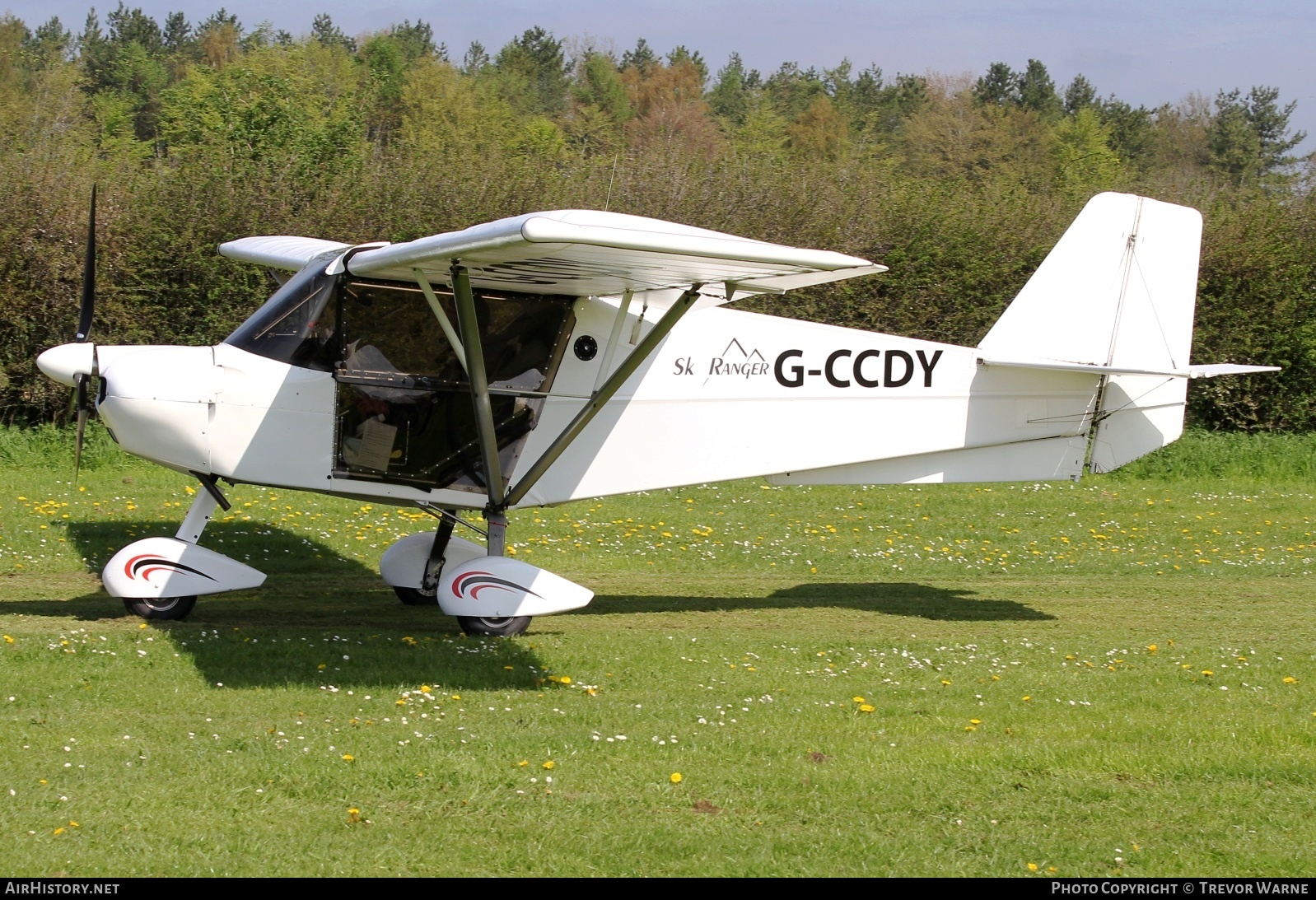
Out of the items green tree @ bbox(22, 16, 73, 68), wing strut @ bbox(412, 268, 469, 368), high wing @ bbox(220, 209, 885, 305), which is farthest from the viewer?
green tree @ bbox(22, 16, 73, 68)

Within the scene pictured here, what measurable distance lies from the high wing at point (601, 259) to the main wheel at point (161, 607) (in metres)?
2.67

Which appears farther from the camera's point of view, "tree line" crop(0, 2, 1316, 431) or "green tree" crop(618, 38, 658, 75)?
"green tree" crop(618, 38, 658, 75)

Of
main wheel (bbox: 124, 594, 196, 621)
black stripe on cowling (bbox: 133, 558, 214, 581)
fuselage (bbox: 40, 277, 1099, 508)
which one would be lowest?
main wheel (bbox: 124, 594, 196, 621)

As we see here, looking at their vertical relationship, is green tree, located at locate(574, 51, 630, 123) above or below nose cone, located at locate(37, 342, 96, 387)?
above

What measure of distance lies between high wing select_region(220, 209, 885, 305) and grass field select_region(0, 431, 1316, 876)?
2.46m

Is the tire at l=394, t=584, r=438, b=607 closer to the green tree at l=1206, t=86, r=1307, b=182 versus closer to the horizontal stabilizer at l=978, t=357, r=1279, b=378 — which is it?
the horizontal stabilizer at l=978, t=357, r=1279, b=378

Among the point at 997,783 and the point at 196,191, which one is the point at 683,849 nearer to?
the point at 997,783

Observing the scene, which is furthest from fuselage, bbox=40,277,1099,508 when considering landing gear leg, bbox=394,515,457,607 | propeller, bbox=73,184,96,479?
landing gear leg, bbox=394,515,457,607

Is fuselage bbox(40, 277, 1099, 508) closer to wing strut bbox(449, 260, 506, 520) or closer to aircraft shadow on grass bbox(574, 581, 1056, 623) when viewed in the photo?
wing strut bbox(449, 260, 506, 520)

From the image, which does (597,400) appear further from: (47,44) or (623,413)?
(47,44)

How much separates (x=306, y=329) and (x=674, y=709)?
3.80 metres

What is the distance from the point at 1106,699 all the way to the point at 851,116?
8763 cm

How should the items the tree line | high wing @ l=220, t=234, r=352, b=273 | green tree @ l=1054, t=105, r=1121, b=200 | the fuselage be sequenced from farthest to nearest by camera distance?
1. green tree @ l=1054, t=105, r=1121, b=200
2. the tree line
3. high wing @ l=220, t=234, r=352, b=273
4. the fuselage

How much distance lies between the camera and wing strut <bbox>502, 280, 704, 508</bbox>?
8.41 metres
